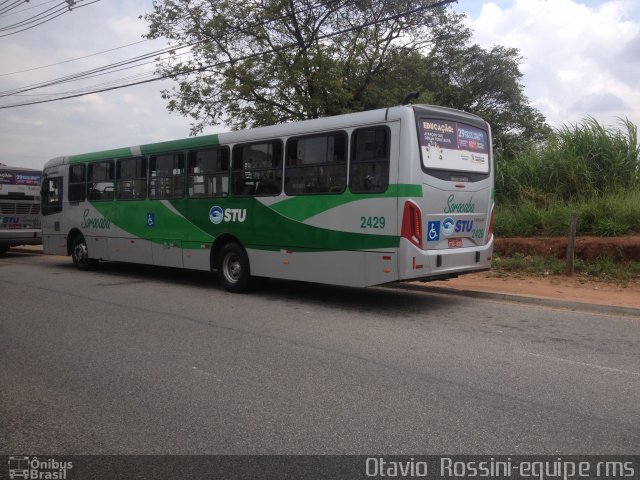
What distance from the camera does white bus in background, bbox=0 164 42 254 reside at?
1761 centimetres

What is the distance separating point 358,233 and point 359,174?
87 cm

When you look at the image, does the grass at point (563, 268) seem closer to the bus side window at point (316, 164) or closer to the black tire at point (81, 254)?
the bus side window at point (316, 164)

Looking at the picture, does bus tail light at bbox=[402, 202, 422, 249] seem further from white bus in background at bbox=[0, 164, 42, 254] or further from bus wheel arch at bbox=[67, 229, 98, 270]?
white bus in background at bbox=[0, 164, 42, 254]

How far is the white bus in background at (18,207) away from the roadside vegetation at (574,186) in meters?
14.5

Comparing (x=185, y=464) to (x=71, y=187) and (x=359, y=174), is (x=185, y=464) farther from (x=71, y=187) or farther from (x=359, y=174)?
(x=71, y=187)

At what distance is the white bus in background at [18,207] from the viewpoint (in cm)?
1761

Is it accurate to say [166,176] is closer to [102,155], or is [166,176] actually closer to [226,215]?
[226,215]

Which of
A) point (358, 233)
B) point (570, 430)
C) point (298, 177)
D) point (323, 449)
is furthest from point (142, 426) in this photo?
point (298, 177)

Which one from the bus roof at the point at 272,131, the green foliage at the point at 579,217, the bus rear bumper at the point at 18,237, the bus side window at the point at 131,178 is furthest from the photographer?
the bus rear bumper at the point at 18,237

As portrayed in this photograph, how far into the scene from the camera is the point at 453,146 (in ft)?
27.6

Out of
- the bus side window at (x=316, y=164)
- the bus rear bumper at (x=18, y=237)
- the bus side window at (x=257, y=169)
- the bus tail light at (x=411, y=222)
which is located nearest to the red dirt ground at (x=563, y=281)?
the bus tail light at (x=411, y=222)

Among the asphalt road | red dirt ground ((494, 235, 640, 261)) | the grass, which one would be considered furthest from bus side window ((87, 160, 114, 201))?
red dirt ground ((494, 235, 640, 261))

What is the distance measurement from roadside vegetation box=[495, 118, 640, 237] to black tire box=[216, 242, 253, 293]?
263 inches

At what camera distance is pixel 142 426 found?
414 centimetres
